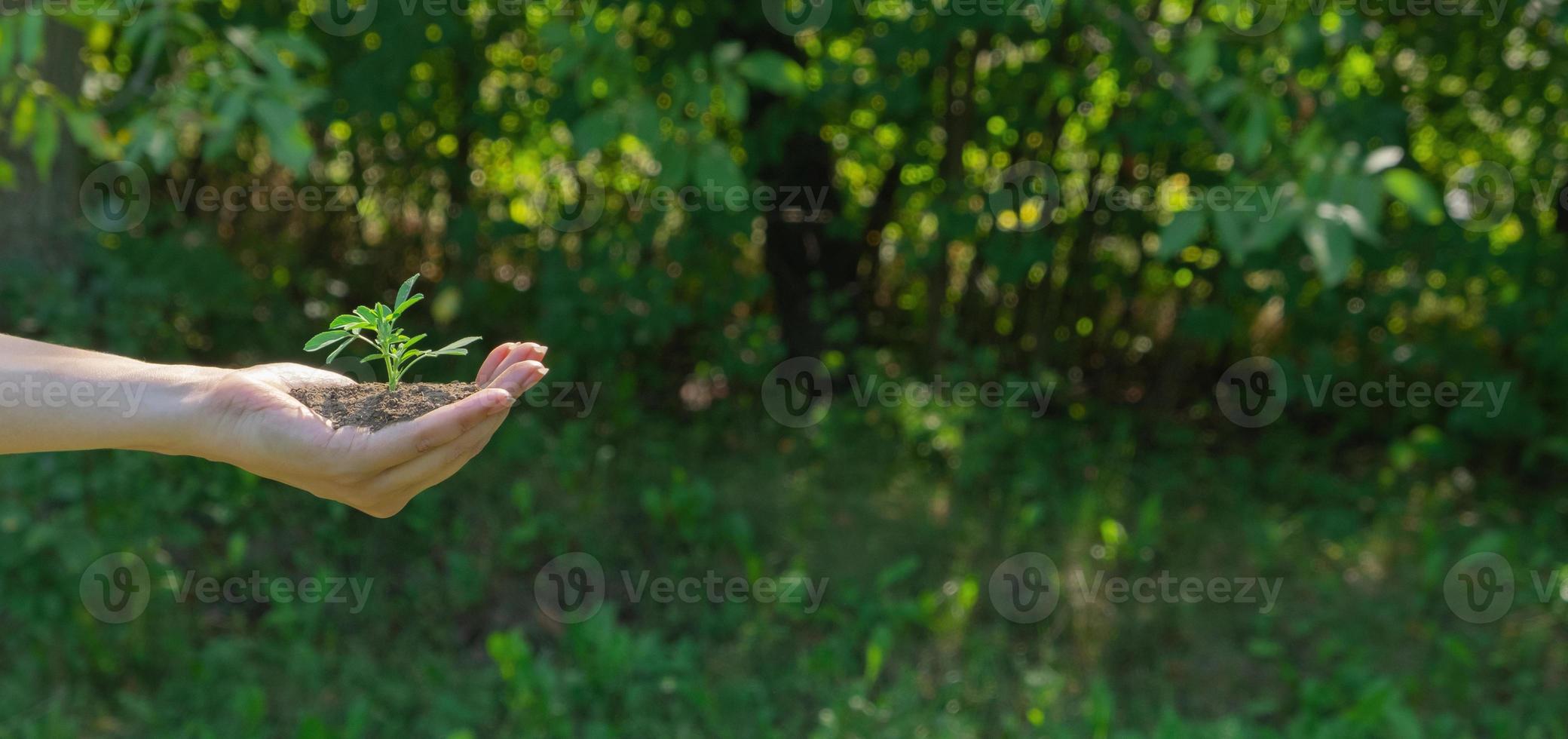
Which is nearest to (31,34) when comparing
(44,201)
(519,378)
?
(519,378)

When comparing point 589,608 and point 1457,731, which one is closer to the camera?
point 1457,731

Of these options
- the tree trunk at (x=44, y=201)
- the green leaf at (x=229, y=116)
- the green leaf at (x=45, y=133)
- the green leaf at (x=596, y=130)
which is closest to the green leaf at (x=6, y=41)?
the green leaf at (x=45, y=133)

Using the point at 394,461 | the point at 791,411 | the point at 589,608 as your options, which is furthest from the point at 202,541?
the point at 394,461

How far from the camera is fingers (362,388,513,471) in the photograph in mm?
1607

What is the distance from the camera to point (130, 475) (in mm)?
3854

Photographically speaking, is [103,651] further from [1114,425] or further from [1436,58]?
[1436,58]

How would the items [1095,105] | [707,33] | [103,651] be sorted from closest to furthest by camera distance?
1. [103,651]
2. [707,33]
3. [1095,105]

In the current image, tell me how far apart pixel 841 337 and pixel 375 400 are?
3.72m

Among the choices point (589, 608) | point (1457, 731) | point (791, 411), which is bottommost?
point (1457, 731)

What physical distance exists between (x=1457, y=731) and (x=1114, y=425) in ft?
7.66

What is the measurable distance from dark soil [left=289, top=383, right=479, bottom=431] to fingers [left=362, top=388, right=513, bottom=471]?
57 millimetres

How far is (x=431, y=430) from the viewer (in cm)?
161

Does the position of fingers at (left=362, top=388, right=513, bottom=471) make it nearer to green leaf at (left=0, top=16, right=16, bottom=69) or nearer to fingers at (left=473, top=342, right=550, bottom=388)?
fingers at (left=473, top=342, right=550, bottom=388)

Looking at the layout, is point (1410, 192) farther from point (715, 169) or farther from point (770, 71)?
point (715, 169)
